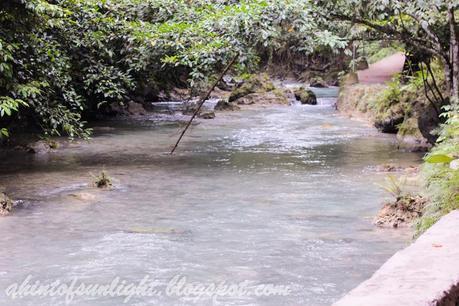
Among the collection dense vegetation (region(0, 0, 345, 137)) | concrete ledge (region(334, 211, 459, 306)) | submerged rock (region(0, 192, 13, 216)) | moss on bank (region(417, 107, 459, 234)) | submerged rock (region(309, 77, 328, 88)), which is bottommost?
submerged rock (region(309, 77, 328, 88))

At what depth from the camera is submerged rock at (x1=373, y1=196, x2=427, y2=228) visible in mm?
7805

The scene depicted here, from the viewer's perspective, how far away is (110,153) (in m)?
14.5

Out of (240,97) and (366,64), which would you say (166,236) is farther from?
(366,64)

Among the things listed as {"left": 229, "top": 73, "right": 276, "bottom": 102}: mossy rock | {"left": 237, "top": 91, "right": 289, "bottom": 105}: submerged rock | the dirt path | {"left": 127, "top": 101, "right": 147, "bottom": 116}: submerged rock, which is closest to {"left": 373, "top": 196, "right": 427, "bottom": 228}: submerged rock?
the dirt path

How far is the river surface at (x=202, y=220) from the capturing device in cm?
593

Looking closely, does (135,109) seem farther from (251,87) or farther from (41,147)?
(41,147)

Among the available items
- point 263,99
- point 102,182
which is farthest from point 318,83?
point 102,182

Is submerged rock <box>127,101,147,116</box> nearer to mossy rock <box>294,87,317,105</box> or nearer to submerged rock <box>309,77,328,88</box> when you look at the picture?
mossy rock <box>294,87,317,105</box>

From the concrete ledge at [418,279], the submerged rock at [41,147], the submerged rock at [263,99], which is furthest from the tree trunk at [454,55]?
the submerged rock at [263,99]

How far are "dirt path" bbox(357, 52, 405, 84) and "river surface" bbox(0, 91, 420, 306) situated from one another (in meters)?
11.3

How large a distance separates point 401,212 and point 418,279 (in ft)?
16.4

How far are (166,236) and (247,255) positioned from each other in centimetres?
118

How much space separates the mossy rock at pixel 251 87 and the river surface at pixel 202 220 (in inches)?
534

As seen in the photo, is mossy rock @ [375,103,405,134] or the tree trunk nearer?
the tree trunk
